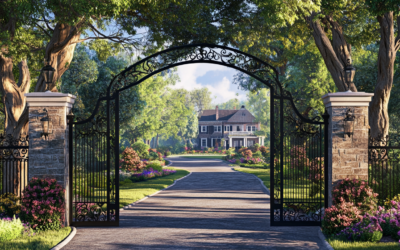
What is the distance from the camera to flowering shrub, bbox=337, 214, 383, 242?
8352mm

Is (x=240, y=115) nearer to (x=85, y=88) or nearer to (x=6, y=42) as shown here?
(x=85, y=88)

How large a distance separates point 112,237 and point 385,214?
6780mm

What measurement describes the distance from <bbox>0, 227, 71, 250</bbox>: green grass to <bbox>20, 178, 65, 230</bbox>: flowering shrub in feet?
1.11

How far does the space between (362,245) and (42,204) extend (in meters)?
7.85

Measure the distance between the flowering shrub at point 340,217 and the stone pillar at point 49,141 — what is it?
23.0ft

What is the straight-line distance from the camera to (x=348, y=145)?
973 centimetres

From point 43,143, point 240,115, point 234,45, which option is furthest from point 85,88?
point 240,115

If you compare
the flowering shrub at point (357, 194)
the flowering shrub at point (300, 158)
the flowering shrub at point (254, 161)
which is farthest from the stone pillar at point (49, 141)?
the flowering shrub at point (254, 161)

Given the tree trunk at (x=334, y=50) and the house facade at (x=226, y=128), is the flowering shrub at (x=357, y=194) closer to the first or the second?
the tree trunk at (x=334, y=50)

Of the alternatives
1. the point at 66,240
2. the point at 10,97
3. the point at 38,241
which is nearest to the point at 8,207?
the point at 38,241

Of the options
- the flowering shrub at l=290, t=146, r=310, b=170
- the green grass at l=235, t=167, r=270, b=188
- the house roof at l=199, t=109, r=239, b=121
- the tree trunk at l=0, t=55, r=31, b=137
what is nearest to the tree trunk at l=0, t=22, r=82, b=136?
the tree trunk at l=0, t=55, r=31, b=137

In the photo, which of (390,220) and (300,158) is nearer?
(390,220)

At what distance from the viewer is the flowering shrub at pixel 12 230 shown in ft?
27.9

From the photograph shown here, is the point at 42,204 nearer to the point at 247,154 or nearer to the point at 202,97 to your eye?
the point at 247,154
